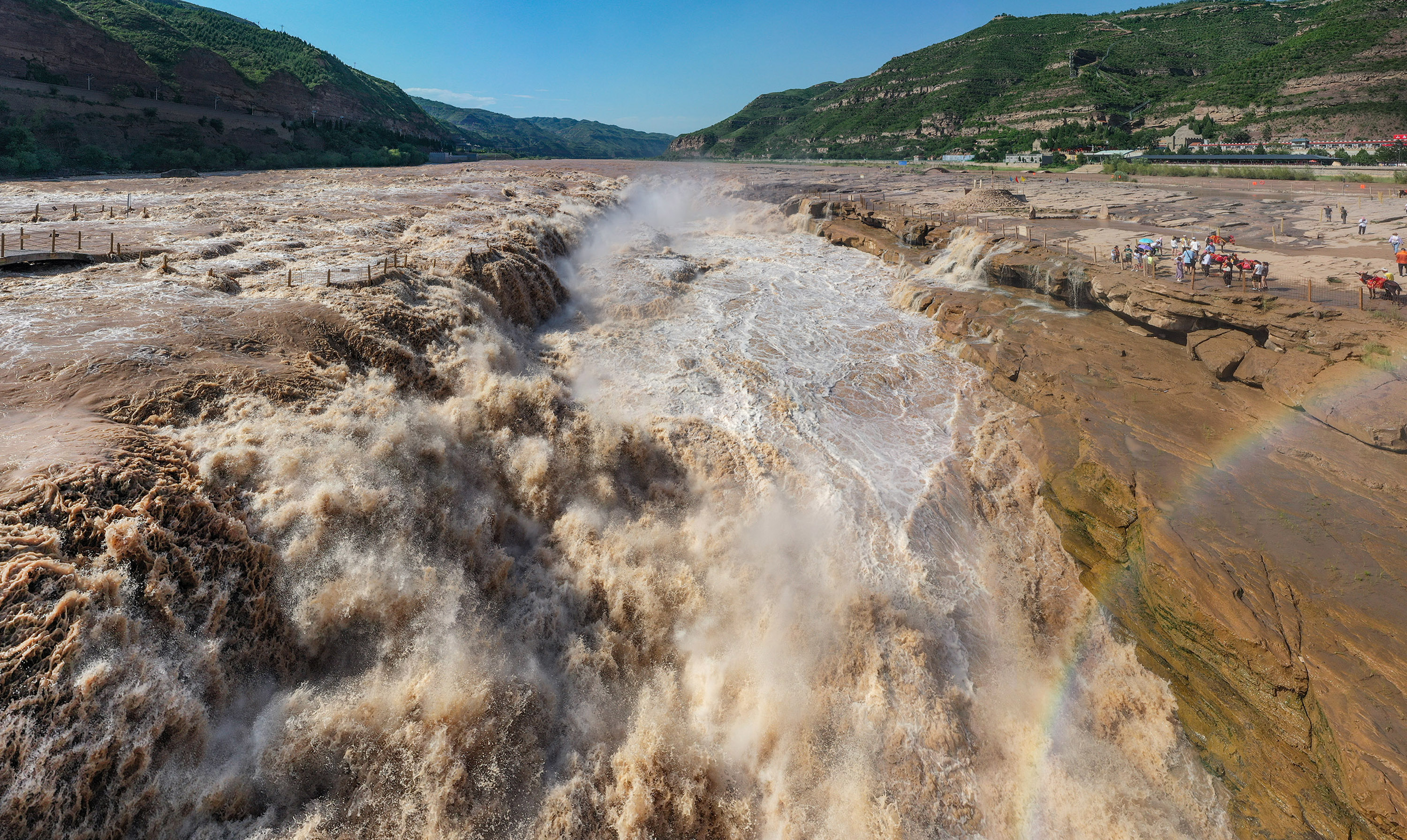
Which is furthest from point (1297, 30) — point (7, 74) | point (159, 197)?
point (7, 74)

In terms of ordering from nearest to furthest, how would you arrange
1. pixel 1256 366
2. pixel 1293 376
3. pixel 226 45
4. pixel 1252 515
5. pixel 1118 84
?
pixel 1252 515 < pixel 1293 376 < pixel 1256 366 < pixel 226 45 < pixel 1118 84

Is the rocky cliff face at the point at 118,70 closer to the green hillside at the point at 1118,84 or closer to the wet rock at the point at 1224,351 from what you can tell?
the wet rock at the point at 1224,351

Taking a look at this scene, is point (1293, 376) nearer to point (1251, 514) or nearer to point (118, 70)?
point (1251, 514)

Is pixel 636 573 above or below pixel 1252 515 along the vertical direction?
below

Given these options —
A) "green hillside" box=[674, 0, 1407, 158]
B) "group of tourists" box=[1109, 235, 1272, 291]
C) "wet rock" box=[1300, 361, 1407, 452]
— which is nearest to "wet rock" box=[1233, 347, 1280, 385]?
"wet rock" box=[1300, 361, 1407, 452]

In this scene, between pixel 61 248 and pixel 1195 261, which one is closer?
pixel 61 248

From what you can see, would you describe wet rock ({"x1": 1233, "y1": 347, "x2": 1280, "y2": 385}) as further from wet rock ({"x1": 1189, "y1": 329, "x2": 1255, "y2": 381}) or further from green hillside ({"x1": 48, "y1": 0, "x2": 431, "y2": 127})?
green hillside ({"x1": 48, "y1": 0, "x2": 431, "y2": 127})

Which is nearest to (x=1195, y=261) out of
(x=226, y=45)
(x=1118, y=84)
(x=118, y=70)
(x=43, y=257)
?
(x=43, y=257)
